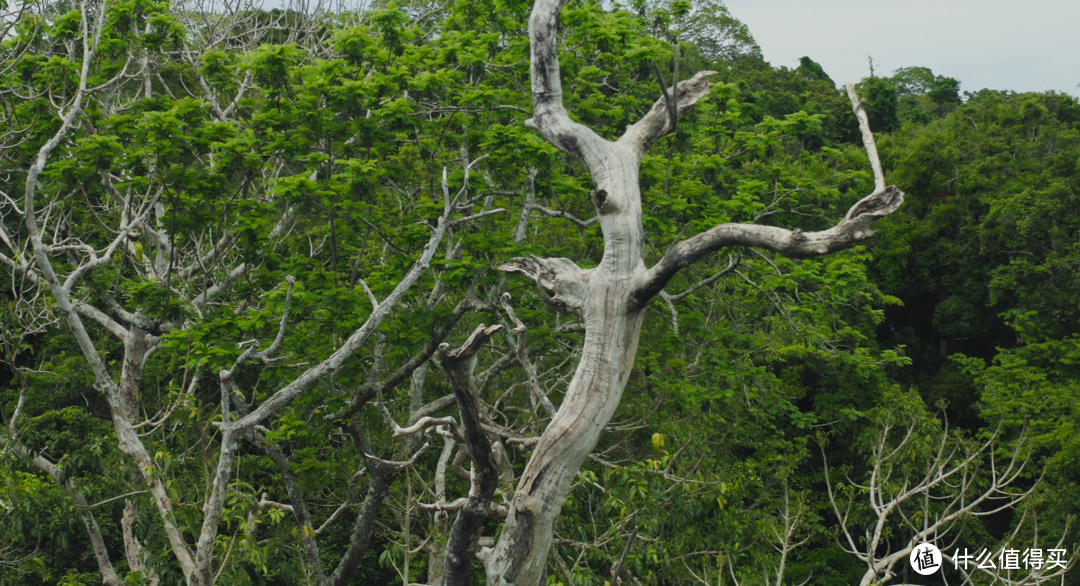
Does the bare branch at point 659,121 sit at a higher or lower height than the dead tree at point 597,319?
higher

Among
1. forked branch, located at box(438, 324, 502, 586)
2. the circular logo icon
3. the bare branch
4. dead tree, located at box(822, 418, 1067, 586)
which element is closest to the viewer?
forked branch, located at box(438, 324, 502, 586)

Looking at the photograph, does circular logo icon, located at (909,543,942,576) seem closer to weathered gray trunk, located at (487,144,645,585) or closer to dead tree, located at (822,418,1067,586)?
dead tree, located at (822,418,1067,586)

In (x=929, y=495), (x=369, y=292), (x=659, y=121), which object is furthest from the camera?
(x=929, y=495)

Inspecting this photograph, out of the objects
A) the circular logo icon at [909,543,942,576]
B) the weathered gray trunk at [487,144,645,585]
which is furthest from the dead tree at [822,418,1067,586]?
the weathered gray trunk at [487,144,645,585]

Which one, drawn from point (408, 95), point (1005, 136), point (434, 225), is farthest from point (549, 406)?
point (1005, 136)

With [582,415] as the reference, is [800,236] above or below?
above

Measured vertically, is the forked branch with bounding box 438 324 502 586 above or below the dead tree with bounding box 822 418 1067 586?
above

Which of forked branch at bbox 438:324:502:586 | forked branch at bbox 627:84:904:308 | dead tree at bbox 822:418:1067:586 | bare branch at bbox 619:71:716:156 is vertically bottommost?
dead tree at bbox 822:418:1067:586

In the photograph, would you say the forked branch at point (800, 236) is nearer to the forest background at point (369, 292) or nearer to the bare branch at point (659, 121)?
the bare branch at point (659, 121)

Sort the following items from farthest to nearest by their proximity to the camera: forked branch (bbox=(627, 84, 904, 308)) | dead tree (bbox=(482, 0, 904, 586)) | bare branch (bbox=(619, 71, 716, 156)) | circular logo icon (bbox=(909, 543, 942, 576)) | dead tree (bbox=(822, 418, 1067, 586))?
circular logo icon (bbox=(909, 543, 942, 576))
dead tree (bbox=(822, 418, 1067, 586))
bare branch (bbox=(619, 71, 716, 156))
dead tree (bbox=(482, 0, 904, 586))
forked branch (bbox=(627, 84, 904, 308))

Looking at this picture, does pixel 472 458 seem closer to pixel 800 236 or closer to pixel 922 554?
pixel 800 236

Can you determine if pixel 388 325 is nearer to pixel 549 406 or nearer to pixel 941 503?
pixel 549 406

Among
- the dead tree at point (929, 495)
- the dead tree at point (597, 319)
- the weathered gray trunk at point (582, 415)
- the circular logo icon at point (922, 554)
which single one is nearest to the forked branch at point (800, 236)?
the dead tree at point (597, 319)

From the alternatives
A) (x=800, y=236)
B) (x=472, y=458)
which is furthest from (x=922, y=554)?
(x=472, y=458)
